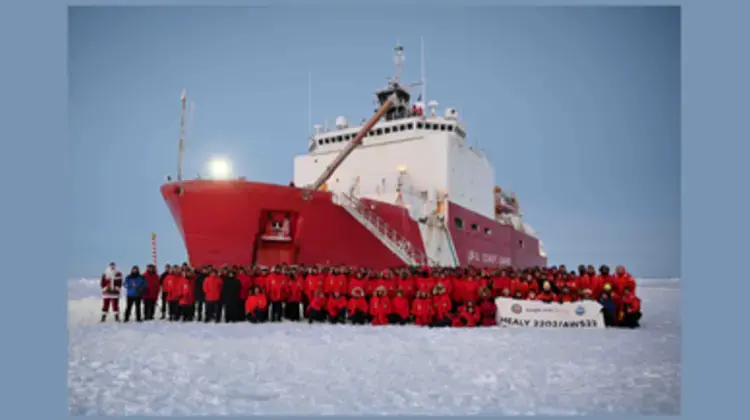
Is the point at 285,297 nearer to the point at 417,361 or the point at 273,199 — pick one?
the point at 273,199

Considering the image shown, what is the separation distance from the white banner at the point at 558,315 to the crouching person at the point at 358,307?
2.14m

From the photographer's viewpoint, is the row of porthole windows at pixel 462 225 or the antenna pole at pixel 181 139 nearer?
the antenna pole at pixel 181 139

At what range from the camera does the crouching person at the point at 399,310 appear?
8.38m

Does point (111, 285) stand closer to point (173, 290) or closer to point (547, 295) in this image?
point (173, 290)

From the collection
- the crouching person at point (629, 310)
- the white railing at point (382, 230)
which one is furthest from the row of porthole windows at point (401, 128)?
the crouching person at point (629, 310)

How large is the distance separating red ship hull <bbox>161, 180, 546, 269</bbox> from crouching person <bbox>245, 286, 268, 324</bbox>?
1765 millimetres

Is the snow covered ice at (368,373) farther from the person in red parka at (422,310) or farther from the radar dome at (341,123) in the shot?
the radar dome at (341,123)

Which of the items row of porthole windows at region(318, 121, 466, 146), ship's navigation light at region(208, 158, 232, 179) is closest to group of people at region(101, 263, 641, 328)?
ship's navigation light at region(208, 158, 232, 179)

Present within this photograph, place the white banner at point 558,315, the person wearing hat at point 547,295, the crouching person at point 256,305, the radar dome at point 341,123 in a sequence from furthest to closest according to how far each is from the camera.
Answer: the radar dome at point 341,123, the crouching person at point 256,305, the person wearing hat at point 547,295, the white banner at point 558,315

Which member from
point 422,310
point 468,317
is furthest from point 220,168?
point 468,317

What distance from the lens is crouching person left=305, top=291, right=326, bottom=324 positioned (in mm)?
8516

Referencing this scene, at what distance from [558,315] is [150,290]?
6.25 m

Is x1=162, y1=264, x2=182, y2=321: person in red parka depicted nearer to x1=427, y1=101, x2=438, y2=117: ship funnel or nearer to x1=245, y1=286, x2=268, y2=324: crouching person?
x1=245, y1=286, x2=268, y2=324: crouching person

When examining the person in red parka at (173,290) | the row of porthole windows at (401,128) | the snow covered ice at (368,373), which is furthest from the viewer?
the row of porthole windows at (401,128)
